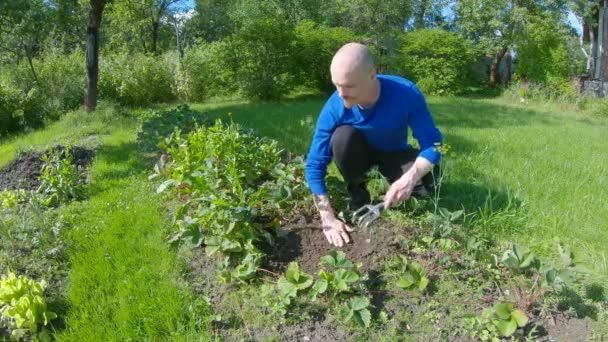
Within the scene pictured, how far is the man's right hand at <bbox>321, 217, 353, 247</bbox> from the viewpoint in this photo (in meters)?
2.42

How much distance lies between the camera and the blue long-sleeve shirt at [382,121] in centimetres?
255

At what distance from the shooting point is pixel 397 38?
1454 centimetres

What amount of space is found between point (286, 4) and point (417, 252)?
22.0m

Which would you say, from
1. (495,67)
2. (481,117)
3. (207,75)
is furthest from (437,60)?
(207,75)

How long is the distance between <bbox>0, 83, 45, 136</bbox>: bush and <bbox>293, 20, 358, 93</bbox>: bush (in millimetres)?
6311

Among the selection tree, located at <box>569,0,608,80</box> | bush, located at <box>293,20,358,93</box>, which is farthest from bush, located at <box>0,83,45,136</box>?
tree, located at <box>569,0,608,80</box>

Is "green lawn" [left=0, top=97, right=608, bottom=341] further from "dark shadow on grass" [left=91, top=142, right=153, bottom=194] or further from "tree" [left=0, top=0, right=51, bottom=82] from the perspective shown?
"tree" [left=0, top=0, right=51, bottom=82]

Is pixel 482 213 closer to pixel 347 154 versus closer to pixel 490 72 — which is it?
pixel 347 154

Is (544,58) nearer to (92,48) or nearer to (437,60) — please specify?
(437,60)

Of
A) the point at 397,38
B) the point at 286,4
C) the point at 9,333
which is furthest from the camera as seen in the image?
the point at 286,4

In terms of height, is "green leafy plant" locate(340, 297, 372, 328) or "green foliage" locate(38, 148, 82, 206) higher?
"green foliage" locate(38, 148, 82, 206)

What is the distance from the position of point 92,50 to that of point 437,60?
962 centimetres

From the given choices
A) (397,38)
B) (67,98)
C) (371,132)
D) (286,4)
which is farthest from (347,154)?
(286,4)

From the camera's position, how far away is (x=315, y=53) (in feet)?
40.3
